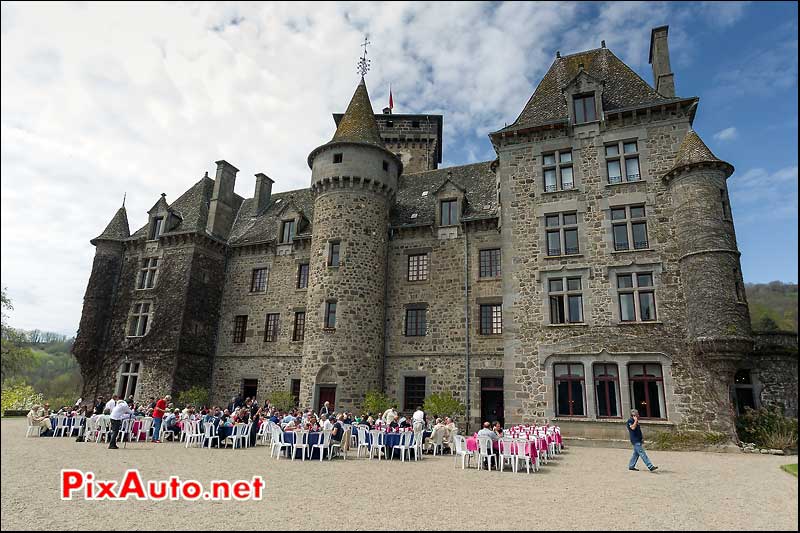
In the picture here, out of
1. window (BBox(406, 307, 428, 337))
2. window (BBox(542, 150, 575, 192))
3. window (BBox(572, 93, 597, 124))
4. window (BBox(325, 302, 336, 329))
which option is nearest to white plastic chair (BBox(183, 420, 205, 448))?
window (BBox(325, 302, 336, 329))

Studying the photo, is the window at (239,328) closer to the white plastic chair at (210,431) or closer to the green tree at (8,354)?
the white plastic chair at (210,431)

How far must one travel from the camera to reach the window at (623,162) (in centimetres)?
1944

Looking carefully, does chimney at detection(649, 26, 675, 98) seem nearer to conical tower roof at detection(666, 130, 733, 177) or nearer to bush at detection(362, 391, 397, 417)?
conical tower roof at detection(666, 130, 733, 177)

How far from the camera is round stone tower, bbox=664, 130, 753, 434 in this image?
1602 cm

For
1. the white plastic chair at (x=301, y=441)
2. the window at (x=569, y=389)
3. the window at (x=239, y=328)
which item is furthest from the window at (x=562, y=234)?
the window at (x=239, y=328)

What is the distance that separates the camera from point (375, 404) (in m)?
20.0

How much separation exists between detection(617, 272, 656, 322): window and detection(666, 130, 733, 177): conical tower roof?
4193 millimetres

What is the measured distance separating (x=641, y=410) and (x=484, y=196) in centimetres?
1172

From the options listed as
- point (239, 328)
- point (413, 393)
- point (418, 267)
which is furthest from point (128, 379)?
point (418, 267)

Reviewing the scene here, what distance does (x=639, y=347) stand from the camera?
17.5 metres

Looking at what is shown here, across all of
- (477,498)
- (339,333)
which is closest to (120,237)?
(339,333)

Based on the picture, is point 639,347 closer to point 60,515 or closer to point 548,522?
point 548,522

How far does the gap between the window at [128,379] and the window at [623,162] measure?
81.0 feet

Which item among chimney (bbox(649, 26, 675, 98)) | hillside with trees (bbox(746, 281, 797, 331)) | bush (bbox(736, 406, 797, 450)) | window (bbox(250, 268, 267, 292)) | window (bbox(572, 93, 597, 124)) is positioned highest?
chimney (bbox(649, 26, 675, 98))
